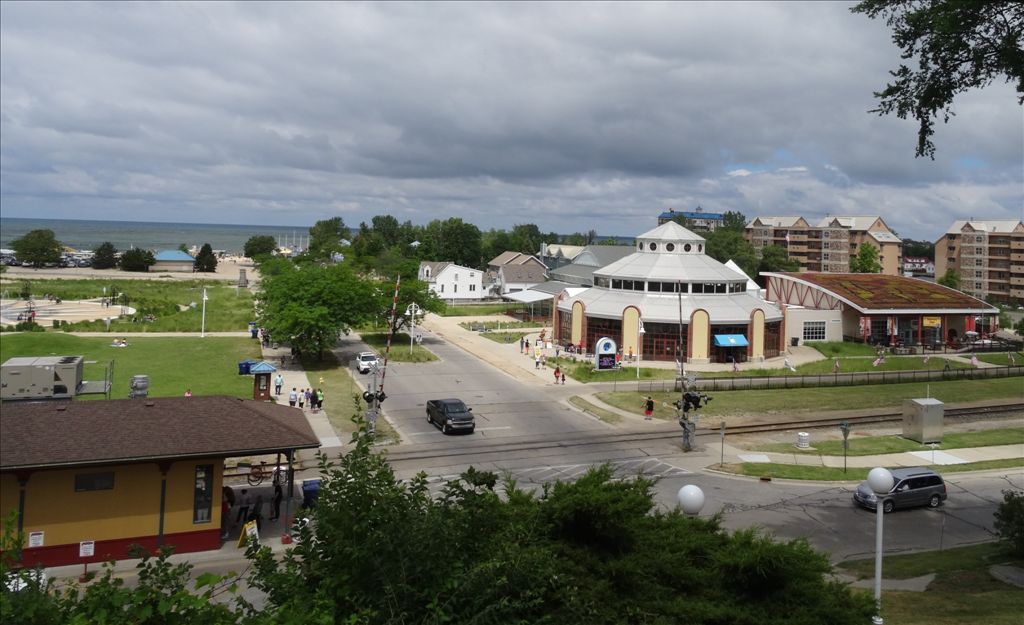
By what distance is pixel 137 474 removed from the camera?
21344 millimetres

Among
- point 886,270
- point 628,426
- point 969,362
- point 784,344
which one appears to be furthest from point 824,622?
point 886,270

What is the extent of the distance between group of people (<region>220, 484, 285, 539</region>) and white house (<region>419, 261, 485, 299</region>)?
85949 millimetres

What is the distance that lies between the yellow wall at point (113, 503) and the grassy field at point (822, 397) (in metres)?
27.2

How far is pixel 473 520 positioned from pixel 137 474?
14931 millimetres

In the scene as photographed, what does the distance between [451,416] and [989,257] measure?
12371 cm

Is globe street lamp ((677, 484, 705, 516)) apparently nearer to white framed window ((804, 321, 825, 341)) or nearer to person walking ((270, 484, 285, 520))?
person walking ((270, 484, 285, 520))

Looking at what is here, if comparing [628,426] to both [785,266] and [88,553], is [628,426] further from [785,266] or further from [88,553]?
[785,266]

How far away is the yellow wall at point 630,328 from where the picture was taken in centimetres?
6091

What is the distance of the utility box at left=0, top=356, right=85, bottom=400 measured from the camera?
2972 cm

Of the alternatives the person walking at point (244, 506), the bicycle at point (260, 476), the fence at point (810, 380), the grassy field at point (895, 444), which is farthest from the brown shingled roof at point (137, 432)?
the fence at point (810, 380)

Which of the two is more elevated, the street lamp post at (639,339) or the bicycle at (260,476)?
the street lamp post at (639,339)

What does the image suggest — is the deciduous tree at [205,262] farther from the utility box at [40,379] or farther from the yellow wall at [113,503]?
the yellow wall at [113,503]

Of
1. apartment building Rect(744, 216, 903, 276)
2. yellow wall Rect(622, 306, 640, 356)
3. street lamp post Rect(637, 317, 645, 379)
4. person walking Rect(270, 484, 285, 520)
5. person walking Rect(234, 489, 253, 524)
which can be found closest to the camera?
person walking Rect(234, 489, 253, 524)

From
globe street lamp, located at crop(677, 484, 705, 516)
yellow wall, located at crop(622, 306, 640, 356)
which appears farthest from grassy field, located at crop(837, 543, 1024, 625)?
yellow wall, located at crop(622, 306, 640, 356)
